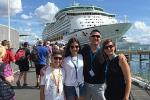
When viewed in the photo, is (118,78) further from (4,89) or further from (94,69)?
(4,89)

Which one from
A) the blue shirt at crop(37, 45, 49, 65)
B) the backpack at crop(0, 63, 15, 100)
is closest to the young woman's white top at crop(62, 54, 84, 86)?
the backpack at crop(0, 63, 15, 100)

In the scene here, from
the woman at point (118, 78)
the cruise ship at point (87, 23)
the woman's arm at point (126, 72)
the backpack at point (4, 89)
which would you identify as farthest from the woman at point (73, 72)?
the cruise ship at point (87, 23)

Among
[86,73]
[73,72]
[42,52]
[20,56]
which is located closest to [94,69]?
[86,73]

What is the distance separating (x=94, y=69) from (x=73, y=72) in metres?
0.37

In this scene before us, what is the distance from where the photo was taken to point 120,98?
18.5 feet

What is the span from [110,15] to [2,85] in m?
66.2

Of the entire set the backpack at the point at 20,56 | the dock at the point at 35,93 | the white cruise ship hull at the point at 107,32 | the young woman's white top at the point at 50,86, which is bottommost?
the dock at the point at 35,93

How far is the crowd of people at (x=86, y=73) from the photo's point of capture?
18.4 ft

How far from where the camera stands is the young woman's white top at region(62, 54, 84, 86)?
602cm

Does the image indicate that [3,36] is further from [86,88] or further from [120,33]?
[120,33]

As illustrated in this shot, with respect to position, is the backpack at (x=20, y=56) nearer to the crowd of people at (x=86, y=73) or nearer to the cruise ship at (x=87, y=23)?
the crowd of people at (x=86, y=73)

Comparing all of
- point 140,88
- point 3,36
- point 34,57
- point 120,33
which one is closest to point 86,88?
point 34,57

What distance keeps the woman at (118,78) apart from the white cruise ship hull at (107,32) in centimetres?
5912

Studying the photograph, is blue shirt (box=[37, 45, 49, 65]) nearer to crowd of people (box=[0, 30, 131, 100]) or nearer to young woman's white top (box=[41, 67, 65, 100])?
crowd of people (box=[0, 30, 131, 100])
